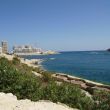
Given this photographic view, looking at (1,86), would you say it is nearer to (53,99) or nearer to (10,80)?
(10,80)

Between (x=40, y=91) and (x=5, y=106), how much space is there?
4719 mm

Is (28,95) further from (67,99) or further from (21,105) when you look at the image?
(21,105)

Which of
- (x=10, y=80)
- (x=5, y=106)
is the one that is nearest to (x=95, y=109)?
(x=5, y=106)

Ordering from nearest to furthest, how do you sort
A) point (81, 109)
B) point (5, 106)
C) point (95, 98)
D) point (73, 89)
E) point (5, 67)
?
point (5, 106) → point (81, 109) → point (95, 98) → point (73, 89) → point (5, 67)

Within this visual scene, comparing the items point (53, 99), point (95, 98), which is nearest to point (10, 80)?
point (53, 99)

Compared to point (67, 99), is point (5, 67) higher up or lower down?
higher up

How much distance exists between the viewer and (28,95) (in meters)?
14.0

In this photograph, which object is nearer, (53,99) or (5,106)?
(5,106)

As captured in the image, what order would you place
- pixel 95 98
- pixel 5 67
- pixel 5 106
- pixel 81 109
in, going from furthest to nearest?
1. pixel 5 67
2. pixel 95 98
3. pixel 81 109
4. pixel 5 106

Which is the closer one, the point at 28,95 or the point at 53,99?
the point at 53,99

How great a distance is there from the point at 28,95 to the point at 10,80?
179cm

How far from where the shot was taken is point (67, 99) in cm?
1279

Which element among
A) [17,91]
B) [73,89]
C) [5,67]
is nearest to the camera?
[73,89]

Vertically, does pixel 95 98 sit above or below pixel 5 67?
below
